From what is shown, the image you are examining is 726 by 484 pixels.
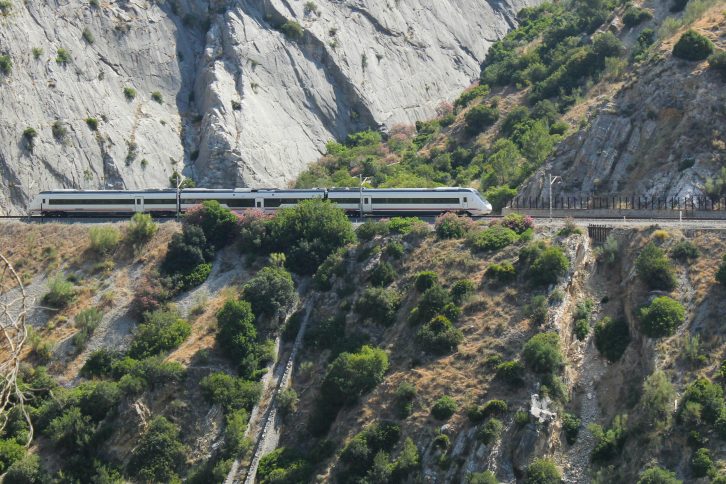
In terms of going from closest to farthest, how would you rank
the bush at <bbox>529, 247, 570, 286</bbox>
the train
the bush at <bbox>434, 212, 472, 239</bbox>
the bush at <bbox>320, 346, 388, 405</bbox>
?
the bush at <bbox>320, 346, 388, 405</bbox> → the bush at <bbox>529, 247, 570, 286</bbox> → the bush at <bbox>434, 212, 472, 239</bbox> → the train

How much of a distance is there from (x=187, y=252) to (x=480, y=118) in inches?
1456

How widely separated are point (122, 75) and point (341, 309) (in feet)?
139

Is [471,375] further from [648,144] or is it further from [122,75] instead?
[122,75]

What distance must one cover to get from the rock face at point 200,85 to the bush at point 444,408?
4068cm

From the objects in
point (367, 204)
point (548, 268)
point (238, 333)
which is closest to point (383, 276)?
point (238, 333)

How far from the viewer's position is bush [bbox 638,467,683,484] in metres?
39.1

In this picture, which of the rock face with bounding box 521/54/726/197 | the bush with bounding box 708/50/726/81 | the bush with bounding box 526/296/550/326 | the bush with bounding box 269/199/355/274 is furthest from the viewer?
the bush with bounding box 708/50/726/81

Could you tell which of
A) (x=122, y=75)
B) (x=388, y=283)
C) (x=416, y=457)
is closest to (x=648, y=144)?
(x=388, y=283)

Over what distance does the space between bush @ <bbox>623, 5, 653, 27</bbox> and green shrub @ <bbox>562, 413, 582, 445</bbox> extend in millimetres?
57881

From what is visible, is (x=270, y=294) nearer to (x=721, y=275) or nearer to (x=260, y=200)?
(x=260, y=200)

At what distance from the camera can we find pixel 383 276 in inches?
2309

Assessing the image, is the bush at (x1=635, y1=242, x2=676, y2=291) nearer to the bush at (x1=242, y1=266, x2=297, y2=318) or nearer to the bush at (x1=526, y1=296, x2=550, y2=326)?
the bush at (x1=526, y1=296, x2=550, y2=326)

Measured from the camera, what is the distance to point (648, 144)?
2714 inches

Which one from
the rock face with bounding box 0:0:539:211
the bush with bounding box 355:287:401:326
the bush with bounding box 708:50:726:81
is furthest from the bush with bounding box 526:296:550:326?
the rock face with bounding box 0:0:539:211
